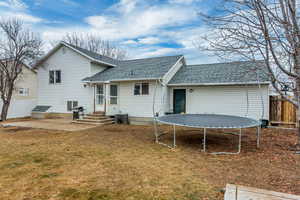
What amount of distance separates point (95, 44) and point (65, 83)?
17562 mm

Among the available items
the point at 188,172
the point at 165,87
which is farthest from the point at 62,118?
the point at 188,172

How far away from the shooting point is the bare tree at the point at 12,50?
1296cm

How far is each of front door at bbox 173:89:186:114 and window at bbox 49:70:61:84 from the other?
31.8 ft

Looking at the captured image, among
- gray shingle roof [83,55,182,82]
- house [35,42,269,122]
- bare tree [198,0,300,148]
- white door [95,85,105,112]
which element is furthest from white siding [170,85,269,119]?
white door [95,85,105,112]

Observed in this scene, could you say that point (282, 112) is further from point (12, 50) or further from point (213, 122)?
point (12, 50)

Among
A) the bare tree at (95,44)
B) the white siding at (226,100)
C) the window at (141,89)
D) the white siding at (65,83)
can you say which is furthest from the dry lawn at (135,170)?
the bare tree at (95,44)

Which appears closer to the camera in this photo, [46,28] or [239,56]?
[239,56]

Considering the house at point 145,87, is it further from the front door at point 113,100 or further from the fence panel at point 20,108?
the fence panel at point 20,108

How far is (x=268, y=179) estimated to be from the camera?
3.60m

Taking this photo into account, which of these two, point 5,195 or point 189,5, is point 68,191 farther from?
point 189,5

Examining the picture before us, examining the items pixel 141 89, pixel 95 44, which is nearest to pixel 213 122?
pixel 141 89

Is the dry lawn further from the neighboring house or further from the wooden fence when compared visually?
the neighboring house

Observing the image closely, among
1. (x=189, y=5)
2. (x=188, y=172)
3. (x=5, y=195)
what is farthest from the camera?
(x=189, y=5)

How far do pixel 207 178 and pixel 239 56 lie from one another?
443 cm
